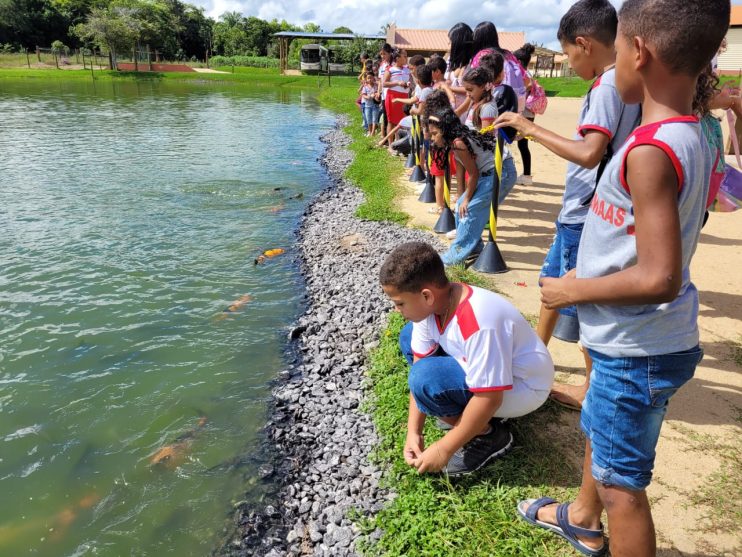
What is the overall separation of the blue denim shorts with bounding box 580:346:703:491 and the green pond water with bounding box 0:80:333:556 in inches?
102

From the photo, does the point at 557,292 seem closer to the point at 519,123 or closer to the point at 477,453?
the point at 477,453

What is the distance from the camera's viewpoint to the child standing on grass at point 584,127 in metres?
2.96

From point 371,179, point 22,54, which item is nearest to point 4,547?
point 371,179

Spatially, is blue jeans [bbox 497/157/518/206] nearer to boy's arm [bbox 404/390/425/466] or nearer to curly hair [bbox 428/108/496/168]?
curly hair [bbox 428/108/496/168]

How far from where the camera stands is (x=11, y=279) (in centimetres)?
739

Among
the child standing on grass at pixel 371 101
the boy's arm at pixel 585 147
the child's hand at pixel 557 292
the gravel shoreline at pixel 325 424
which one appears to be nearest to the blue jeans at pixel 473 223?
the gravel shoreline at pixel 325 424

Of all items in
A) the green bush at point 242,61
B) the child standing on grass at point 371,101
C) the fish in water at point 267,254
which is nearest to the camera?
the fish in water at point 267,254

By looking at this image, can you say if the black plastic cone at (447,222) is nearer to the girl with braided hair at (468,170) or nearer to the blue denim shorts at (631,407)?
the girl with braided hair at (468,170)

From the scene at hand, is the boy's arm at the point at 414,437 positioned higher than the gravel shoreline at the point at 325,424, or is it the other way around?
the boy's arm at the point at 414,437

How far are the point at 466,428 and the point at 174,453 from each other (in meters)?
2.58

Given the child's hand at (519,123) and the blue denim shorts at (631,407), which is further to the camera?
the child's hand at (519,123)

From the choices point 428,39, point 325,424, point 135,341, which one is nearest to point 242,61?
point 428,39

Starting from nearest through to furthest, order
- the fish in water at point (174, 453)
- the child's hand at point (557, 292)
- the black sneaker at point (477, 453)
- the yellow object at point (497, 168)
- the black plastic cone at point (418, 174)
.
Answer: the child's hand at point (557, 292) < the black sneaker at point (477, 453) < the fish in water at point (174, 453) < the yellow object at point (497, 168) < the black plastic cone at point (418, 174)

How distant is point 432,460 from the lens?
297cm
